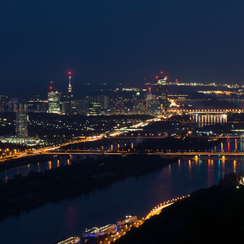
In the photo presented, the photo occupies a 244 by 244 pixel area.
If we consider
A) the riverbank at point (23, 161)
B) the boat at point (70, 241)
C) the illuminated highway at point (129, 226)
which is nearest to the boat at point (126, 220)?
the illuminated highway at point (129, 226)

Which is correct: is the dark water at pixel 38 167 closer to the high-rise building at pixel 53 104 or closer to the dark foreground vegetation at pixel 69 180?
the dark foreground vegetation at pixel 69 180

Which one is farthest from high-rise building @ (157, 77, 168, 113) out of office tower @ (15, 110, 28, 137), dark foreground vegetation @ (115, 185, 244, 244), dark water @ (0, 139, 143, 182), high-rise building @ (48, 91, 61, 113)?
dark foreground vegetation @ (115, 185, 244, 244)

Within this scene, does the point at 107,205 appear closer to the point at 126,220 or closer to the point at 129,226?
the point at 126,220

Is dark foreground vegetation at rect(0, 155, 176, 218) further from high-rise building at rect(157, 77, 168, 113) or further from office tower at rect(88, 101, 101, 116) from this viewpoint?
high-rise building at rect(157, 77, 168, 113)

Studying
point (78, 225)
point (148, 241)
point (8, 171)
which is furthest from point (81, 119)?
point (148, 241)

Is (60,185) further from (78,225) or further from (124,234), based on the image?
(124,234)

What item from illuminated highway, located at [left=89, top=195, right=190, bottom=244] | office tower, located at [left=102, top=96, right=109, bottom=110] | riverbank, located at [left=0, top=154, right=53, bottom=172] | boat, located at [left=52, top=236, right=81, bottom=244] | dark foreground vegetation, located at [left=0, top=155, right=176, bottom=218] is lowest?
boat, located at [left=52, top=236, right=81, bottom=244]
